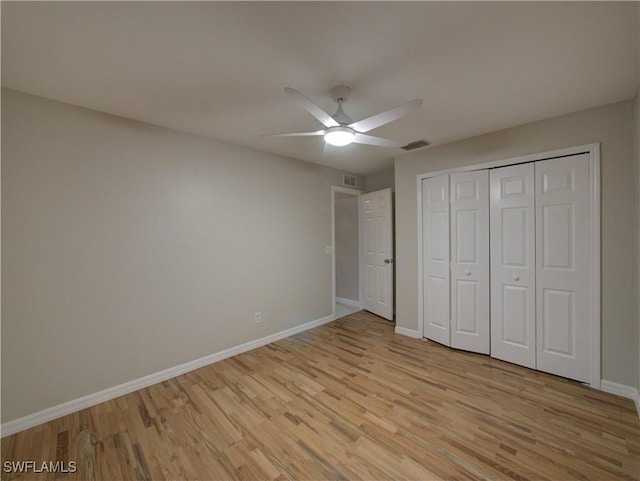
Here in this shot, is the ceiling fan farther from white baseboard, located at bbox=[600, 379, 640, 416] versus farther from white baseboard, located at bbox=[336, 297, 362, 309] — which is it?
white baseboard, located at bbox=[336, 297, 362, 309]

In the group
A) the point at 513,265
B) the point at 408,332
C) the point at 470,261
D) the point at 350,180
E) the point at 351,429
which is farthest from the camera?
the point at 350,180

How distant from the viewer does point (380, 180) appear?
15.3 feet

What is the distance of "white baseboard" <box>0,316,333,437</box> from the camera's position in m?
1.86

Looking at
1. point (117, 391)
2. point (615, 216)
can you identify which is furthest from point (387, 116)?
point (117, 391)

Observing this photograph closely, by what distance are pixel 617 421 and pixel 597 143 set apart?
223 cm

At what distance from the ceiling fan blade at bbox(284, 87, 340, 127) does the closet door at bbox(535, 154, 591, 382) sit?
222cm

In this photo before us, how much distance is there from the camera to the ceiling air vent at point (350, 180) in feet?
14.6

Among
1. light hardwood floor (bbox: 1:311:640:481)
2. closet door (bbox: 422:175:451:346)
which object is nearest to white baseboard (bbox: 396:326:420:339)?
closet door (bbox: 422:175:451:346)

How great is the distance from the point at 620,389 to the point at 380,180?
3.72 m

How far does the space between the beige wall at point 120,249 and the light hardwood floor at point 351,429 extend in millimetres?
401

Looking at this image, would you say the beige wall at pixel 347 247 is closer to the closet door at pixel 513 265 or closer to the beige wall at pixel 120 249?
the beige wall at pixel 120 249

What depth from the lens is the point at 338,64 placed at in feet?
5.39
